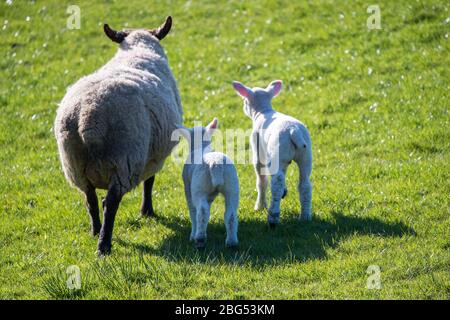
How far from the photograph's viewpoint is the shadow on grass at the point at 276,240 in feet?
26.5

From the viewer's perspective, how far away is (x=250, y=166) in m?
11.7

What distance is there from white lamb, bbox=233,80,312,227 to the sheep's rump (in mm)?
1281

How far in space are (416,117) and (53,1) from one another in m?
10.8

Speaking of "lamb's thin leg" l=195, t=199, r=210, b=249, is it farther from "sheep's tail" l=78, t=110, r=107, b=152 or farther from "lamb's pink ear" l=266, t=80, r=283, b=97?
"lamb's pink ear" l=266, t=80, r=283, b=97

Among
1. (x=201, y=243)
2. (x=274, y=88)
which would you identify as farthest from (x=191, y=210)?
(x=274, y=88)

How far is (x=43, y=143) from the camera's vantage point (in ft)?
43.1

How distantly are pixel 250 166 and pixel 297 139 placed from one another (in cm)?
323

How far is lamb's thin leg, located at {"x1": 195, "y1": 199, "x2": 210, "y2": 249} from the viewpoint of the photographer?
803 centimetres

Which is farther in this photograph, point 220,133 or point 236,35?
point 236,35

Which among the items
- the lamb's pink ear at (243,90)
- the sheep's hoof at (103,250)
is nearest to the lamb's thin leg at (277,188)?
the lamb's pink ear at (243,90)

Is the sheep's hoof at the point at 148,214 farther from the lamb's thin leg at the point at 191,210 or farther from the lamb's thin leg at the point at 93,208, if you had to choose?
the lamb's thin leg at the point at 191,210

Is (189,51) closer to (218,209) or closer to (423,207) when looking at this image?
(218,209)

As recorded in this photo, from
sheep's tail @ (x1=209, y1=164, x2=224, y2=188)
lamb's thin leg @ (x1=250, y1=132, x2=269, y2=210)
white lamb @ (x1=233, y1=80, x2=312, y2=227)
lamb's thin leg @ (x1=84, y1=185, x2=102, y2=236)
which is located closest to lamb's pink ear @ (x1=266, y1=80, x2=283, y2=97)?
white lamb @ (x1=233, y1=80, x2=312, y2=227)
